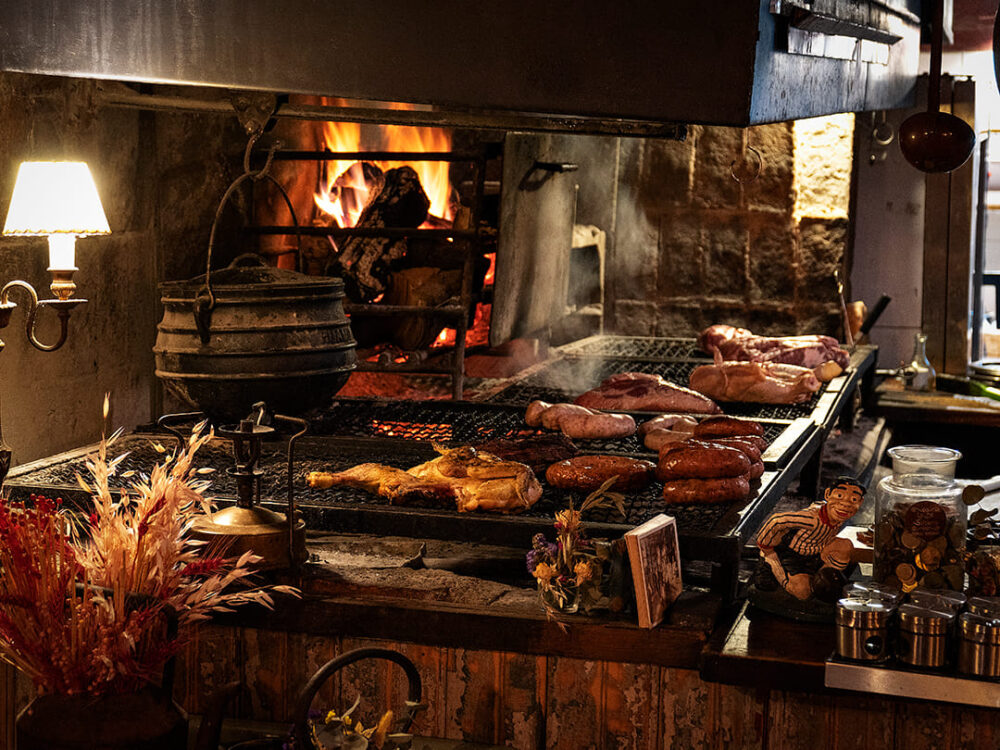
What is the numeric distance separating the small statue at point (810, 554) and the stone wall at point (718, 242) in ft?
20.7

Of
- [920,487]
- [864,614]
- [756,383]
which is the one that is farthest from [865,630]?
[756,383]

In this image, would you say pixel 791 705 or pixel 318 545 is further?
pixel 318 545

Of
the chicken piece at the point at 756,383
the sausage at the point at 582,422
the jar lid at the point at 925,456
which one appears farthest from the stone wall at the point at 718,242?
the jar lid at the point at 925,456

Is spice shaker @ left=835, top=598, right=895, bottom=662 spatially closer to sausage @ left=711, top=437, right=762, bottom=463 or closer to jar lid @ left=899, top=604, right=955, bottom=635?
jar lid @ left=899, top=604, right=955, bottom=635

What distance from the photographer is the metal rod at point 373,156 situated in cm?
739

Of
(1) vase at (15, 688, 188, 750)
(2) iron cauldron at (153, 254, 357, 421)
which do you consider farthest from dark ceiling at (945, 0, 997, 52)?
(1) vase at (15, 688, 188, 750)

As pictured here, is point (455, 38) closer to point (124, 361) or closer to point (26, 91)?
point (26, 91)

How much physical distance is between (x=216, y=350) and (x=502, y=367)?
A: 12.3ft

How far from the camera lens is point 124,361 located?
679 cm

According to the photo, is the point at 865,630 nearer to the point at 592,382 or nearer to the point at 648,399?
the point at 648,399

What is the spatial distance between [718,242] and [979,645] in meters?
7.23

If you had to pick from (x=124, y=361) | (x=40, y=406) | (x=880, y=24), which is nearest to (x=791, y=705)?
(x=880, y=24)

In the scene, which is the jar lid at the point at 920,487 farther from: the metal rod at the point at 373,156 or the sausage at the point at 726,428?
the metal rod at the point at 373,156

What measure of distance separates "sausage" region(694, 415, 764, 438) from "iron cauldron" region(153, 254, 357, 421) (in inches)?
66.2
